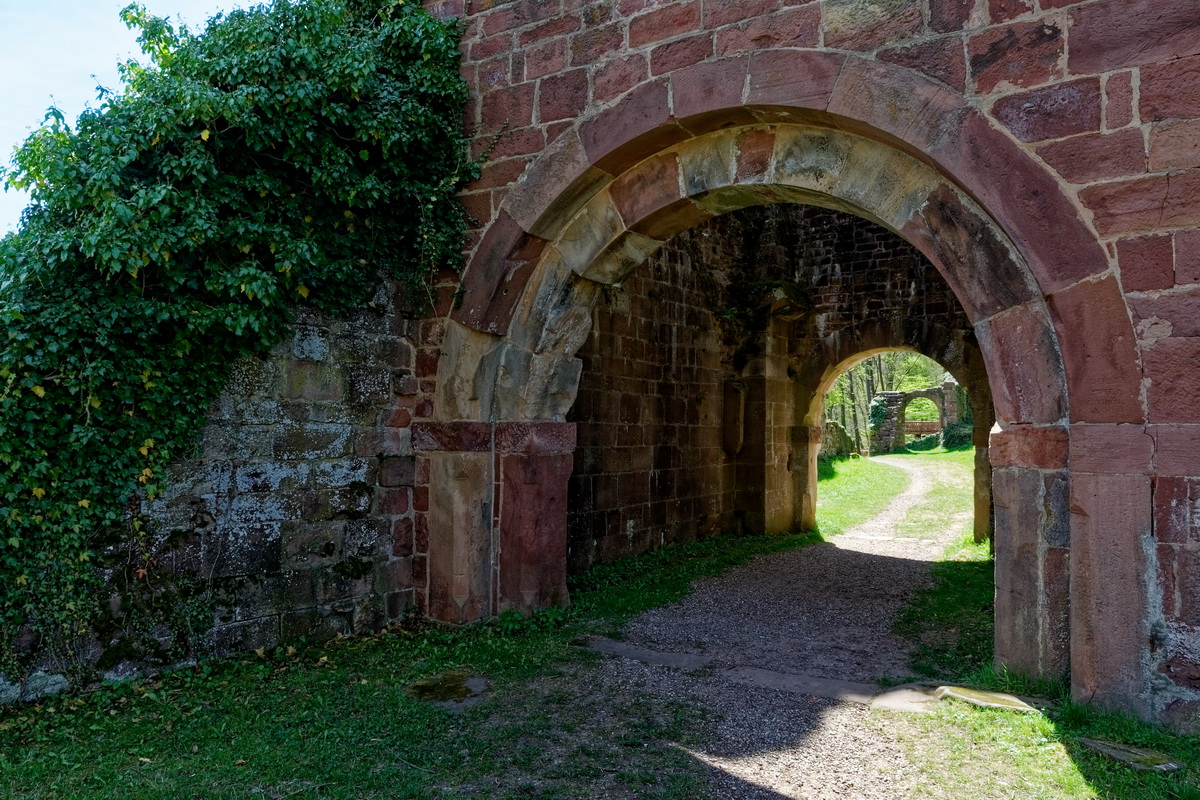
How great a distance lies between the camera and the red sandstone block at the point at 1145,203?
3.29m

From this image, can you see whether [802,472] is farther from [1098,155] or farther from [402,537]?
[1098,155]

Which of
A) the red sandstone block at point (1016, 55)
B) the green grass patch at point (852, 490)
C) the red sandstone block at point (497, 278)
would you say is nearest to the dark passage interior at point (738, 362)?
the green grass patch at point (852, 490)

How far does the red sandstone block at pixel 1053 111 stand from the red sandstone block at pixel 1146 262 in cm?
53

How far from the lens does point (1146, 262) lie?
335 cm

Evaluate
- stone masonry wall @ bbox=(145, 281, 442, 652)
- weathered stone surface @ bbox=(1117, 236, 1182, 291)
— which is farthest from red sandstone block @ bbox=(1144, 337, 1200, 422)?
stone masonry wall @ bbox=(145, 281, 442, 652)

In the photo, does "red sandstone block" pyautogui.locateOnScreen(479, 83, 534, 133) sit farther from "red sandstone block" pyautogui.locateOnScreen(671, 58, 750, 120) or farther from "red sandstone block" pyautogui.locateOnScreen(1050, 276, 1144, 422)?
"red sandstone block" pyautogui.locateOnScreen(1050, 276, 1144, 422)

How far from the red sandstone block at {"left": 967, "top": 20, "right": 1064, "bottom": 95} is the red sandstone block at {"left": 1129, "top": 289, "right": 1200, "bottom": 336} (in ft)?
3.46

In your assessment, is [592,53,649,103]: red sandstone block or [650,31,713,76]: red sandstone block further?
[592,53,649,103]: red sandstone block

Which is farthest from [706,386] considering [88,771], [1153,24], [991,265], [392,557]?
[88,771]

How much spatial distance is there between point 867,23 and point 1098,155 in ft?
Answer: 4.15

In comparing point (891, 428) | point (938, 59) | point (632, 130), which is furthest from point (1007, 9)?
point (891, 428)

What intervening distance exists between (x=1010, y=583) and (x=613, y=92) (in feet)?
11.0

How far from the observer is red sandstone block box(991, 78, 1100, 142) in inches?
137

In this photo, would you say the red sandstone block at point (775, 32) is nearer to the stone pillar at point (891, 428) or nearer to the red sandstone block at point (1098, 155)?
the red sandstone block at point (1098, 155)
